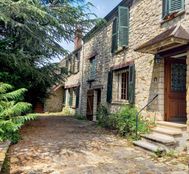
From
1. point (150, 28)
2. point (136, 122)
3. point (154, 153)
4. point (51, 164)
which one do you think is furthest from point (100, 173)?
point (150, 28)

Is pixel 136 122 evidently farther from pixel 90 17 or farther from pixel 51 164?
pixel 90 17

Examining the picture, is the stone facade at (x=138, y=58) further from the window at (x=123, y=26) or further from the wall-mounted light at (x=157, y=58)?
the window at (x=123, y=26)

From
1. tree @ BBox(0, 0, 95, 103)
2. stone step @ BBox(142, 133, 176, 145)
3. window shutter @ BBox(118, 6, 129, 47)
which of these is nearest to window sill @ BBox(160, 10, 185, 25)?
tree @ BBox(0, 0, 95, 103)

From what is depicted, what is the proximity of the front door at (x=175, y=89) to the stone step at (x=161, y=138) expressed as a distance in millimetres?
949

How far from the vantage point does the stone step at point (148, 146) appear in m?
5.92

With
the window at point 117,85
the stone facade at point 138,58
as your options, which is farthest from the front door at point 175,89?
the window at point 117,85

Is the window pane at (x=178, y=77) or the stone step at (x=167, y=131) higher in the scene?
the window pane at (x=178, y=77)

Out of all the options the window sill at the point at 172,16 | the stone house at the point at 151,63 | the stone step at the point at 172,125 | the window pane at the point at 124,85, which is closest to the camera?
the stone step at the point at 172,125

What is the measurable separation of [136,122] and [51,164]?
11.5 feet

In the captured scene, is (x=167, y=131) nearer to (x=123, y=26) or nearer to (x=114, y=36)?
(x=123, y=26)

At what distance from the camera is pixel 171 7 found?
→ 7328 millimetres

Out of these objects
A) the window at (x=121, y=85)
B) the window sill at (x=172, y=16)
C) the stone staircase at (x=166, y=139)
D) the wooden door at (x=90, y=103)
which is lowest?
the stone staircase at (x=166, y=139)

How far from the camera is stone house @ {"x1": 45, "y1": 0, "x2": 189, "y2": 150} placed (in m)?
6.59

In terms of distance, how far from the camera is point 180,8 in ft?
22.9
